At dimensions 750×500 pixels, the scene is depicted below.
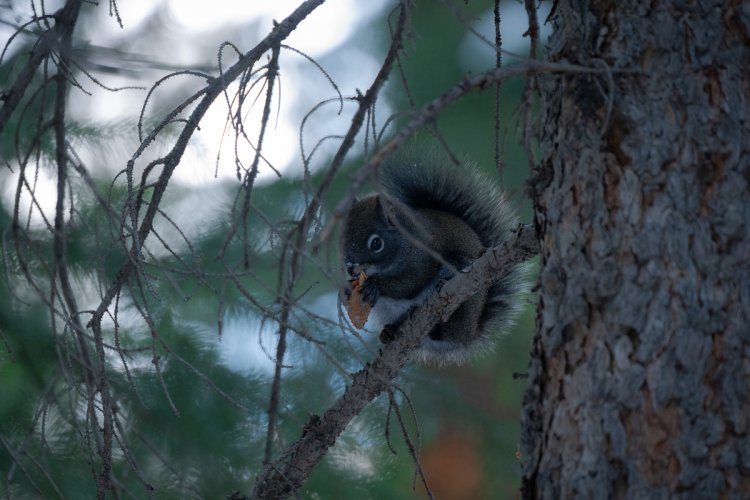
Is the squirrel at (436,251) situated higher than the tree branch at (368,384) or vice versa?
the squirrel at (436,251)

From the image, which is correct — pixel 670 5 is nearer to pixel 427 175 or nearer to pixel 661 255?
pixel 661 255

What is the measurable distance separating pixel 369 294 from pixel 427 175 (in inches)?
12.0

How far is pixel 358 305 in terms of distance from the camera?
1.81m

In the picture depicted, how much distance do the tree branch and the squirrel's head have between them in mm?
510

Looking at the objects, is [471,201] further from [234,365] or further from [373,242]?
[234,365]

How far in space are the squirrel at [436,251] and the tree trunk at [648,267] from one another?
945mm

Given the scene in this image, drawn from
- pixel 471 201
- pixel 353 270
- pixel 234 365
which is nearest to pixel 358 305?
pixel 353 270

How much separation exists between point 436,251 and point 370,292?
180 mm

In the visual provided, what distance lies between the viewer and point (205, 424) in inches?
84.8

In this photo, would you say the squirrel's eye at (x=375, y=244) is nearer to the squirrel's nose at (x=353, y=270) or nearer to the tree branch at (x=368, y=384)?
the squirrel's nose at (x=353, y=270)

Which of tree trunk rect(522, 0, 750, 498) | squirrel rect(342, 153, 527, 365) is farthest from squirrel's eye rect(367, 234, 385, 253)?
tree trunk rect(522, 0, 750, 498)

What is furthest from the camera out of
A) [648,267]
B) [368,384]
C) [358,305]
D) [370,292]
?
[370,292]

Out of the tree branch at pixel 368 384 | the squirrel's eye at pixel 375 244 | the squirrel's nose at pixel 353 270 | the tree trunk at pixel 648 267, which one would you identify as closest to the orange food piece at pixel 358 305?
the squirrel's nose at pixel 353 270

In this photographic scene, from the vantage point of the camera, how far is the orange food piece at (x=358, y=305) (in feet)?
5.72
